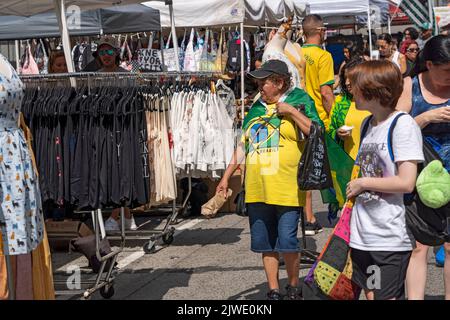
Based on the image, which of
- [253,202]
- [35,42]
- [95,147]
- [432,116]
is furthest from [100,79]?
[35,42]

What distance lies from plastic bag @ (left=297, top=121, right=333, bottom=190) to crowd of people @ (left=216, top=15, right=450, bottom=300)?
100 millimetres

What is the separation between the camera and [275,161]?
577 cm

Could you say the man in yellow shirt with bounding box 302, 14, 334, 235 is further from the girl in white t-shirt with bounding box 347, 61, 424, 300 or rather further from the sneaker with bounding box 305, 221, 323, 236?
the girl in white t-shirt with bounding box 347, 61, 424, 300

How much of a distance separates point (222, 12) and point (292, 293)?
6610 mm

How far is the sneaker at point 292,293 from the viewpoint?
229 inches

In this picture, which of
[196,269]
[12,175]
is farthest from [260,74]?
[196,269]

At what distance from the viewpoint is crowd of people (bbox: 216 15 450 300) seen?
13.8ft

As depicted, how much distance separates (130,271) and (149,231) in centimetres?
117

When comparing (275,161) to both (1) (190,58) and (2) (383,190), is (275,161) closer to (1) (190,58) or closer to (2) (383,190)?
(2) (383,190)

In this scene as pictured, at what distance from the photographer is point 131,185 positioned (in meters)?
6.33

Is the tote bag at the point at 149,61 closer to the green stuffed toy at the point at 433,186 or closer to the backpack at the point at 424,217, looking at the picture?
the backpack at the point at 424,217

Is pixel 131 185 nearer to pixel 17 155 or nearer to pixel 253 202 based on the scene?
pixel 253 202

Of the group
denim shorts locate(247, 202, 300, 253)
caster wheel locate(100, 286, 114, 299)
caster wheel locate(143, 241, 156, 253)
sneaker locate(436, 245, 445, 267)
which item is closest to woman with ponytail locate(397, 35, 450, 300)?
denim shorts locate(247, 202, 300, 253)

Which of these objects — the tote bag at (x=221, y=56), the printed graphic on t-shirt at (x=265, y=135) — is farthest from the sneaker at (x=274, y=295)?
the tote bag at (x=221, y=56)
